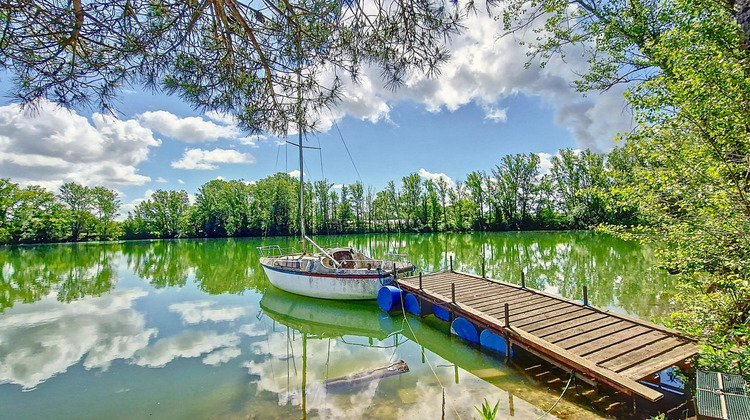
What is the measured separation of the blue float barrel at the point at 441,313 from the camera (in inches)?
348

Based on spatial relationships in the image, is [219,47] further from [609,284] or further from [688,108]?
[609,284]

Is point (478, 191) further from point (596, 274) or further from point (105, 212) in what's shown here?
point (105, 212)

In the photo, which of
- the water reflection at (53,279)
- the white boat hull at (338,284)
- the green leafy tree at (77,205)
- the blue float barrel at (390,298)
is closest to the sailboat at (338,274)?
the white boat hull at (338,284)

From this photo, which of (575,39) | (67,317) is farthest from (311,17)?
(67,317)

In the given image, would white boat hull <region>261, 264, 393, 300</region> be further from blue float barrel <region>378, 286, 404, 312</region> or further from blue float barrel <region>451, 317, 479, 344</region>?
blue float barrel <region>451, 317, 479, 344</region>

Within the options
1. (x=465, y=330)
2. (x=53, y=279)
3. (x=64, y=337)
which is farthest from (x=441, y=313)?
(x=53, y=279)

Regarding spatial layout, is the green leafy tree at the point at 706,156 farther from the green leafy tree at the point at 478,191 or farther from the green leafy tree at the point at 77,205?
the green leafy tree at the point at 77,205

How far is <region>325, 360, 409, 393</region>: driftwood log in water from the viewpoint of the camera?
583 cm

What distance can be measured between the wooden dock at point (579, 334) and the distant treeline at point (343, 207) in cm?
4215

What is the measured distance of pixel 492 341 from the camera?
6930 mm

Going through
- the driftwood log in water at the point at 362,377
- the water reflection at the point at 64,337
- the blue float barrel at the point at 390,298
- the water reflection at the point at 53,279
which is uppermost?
the blue float barrel at the point at 390,298

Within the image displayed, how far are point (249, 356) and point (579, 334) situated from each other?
710 cm

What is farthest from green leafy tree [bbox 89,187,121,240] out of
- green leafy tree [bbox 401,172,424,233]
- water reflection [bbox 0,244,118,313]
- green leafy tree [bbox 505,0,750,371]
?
green leafy tree [bbox 505,0,750,371]

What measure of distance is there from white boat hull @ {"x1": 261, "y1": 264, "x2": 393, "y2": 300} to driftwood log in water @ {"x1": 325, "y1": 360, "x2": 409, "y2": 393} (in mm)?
4463
